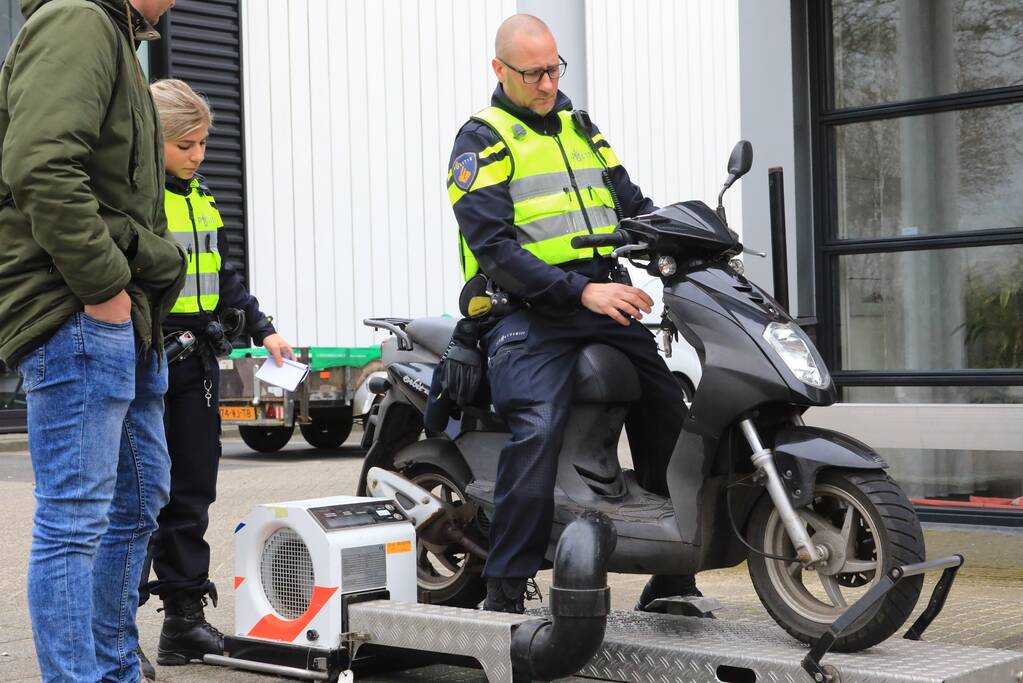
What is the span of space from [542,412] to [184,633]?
148 cm

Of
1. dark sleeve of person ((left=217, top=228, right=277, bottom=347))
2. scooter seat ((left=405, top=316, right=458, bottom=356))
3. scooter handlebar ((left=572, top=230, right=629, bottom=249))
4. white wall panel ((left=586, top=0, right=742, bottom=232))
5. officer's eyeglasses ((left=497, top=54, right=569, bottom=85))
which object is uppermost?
white wall panel ((left=586, top=0, right=742, bottom=232))

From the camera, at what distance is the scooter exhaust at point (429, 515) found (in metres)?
4.85

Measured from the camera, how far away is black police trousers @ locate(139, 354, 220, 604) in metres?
4.85

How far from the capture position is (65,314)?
11.1 feet

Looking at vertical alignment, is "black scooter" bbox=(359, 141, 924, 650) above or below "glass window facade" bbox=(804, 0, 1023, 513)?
below

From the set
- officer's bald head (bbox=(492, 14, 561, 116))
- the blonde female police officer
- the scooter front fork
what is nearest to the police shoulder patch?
officer's bald head (bbox=(492, 14, 561, 116))

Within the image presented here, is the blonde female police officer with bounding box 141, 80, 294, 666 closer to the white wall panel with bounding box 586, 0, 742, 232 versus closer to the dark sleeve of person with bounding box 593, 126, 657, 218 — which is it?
the dark sleeve of person with bounding box 593, 126, 657, 218

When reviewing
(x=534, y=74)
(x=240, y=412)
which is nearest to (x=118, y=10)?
(x=534, y=74)

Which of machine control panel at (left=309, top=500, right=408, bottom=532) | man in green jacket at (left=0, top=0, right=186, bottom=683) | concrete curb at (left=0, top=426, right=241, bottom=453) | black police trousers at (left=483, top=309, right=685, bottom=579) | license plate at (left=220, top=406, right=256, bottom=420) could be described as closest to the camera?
man in green jacket at (left=0, top=0, right=186, bottom=683)

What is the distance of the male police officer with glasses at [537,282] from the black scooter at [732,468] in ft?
0.31

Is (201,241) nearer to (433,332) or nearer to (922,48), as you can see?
(433,332)

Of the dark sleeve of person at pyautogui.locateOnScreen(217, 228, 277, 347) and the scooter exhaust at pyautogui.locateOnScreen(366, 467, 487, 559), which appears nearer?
the scooter exhaust at pyautogui.locateOnScreen(366, 467, 487, 559)

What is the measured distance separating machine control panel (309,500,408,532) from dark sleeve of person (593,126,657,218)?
121 cm

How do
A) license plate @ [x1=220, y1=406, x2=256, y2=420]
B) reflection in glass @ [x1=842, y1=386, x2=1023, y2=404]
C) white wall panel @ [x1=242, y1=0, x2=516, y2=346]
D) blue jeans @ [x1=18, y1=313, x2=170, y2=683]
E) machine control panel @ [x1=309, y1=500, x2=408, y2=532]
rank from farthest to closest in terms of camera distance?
white wall panel @ [x1=242, y1=0, x2=516, y2=346] → license plate @ [x1=220, y1=406, x2=256, y2=420] → reflection in glass @ [x1=842, y1=386, x2=1023, y2=404] → machine control panel @ [x1=309, y1=500, x2=408, y2=532] → blue jeans @ [x1=18, y1=313, x2=170, y2=683]
